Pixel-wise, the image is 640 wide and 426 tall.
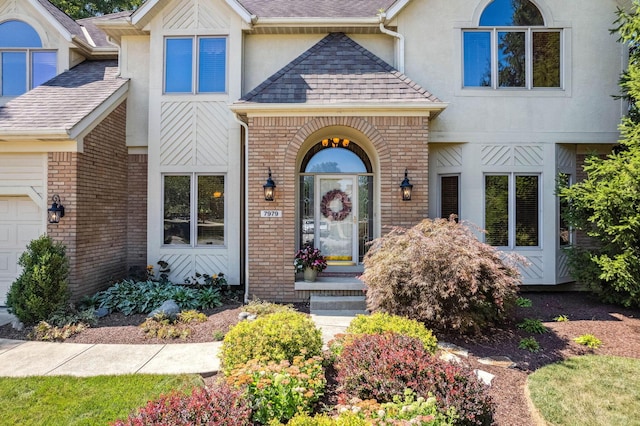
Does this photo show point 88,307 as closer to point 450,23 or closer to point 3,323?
point 3,323

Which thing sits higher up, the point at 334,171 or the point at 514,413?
the point at 334,171

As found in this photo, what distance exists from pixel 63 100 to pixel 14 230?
321 cm

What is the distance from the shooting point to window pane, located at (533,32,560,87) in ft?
27.4

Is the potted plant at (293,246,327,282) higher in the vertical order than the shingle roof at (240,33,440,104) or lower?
lower

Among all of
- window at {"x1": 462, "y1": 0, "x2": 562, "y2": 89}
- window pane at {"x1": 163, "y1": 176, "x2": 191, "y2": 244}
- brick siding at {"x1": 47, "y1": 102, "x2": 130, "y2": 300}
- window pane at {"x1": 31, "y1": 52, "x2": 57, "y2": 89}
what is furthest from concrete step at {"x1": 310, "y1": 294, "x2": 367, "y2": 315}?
window pane at {"x1": 31, "y1": 52, "x2": 57, "y2": 89}

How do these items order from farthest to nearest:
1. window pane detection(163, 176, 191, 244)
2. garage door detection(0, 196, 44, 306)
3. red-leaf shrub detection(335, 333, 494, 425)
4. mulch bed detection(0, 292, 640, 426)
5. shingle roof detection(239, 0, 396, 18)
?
shingle roof detection(239, 0, 396, 18), window pane detection(163, 176, 191, 244), garage door detection(0, 196, 44, 306), mulch bed detection(0, 292, 640, 426), red-leaf shrub detection(335, 333, 494, 425)

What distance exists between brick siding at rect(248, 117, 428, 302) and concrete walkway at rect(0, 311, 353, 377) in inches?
82.0

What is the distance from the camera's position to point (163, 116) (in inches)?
340

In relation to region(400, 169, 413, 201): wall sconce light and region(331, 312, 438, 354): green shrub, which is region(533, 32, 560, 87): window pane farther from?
region(331, 312, 438, 354): green shrub

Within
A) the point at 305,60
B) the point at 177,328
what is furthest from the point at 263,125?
the point at 177,328

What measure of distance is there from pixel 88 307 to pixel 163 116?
15.7 feet

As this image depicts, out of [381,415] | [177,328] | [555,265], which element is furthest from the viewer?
[555,265]

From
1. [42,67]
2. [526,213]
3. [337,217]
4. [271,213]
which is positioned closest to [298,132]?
[271,213]

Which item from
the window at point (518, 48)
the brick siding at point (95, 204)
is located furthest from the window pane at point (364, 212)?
the brick siding at point (95, 204)
